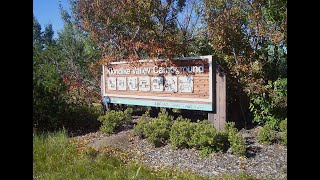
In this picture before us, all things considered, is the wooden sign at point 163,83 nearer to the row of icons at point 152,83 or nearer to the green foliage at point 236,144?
the row of icons at point 152,83

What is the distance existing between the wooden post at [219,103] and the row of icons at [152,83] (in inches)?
23.2

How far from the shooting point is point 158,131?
5.75 metres

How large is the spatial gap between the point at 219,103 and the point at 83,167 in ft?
9.60

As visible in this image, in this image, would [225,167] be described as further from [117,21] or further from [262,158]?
[117,21]

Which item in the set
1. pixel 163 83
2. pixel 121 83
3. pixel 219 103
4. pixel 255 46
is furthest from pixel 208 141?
pixel 121 83

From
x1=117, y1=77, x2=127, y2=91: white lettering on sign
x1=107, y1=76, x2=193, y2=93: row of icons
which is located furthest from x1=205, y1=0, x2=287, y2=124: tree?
x1=117, y1=77, x2=127, y2=91: white lettering on sign

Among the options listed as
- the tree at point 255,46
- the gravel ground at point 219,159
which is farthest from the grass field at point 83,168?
the tree at point 255,46

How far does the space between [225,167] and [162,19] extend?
4335 millimetres

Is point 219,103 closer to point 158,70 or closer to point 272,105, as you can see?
point 272,105

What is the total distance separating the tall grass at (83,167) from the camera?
403 cm

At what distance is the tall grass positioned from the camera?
13.2ft

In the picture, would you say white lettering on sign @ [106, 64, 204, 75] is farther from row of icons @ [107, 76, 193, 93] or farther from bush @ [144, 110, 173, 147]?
bush @ [144, 110, 173, 147]

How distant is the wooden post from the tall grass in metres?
2.00
